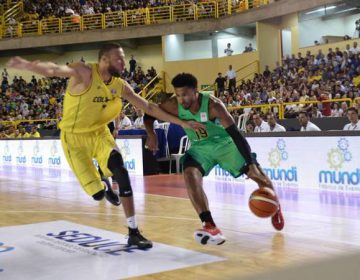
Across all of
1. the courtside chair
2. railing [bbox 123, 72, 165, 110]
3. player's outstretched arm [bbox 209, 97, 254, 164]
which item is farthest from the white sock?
railing [bbox 123, 72, 165, 110]

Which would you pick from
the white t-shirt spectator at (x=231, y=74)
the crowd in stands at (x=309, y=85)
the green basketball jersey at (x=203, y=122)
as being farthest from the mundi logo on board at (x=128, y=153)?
the white t-shirt spectator at (x=231, y=74)

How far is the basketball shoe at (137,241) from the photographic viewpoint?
5.27 metres

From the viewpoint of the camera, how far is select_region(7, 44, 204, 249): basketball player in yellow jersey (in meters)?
5.31

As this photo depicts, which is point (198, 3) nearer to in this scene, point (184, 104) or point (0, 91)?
point (0, 91)

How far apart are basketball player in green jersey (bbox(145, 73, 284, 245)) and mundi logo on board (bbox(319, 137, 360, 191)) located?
13.1 ft

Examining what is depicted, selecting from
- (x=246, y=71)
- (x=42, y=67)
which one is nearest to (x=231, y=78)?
(x=246, y=71)

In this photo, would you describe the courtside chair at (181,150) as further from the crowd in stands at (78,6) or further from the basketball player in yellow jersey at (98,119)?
the crowd in stands at (78,6)

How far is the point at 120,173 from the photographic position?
534 cm

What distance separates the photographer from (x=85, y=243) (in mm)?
5656

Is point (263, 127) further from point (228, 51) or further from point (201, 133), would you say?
point (228, 51)

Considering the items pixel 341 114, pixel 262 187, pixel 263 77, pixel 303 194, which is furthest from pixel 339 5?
pixel 262 187

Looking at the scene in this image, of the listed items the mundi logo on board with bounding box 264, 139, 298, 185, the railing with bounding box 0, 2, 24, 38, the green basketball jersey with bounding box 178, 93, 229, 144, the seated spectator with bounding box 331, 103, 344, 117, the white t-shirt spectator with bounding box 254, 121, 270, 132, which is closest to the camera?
the green basketball jersey with bounding box 178, 93, 229, 144

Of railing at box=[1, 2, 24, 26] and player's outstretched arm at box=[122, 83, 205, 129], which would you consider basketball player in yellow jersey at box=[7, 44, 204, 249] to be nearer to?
player's outstretched arm at box=[122, 83, 205, 129]

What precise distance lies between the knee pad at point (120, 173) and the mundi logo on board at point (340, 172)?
17.3ft
